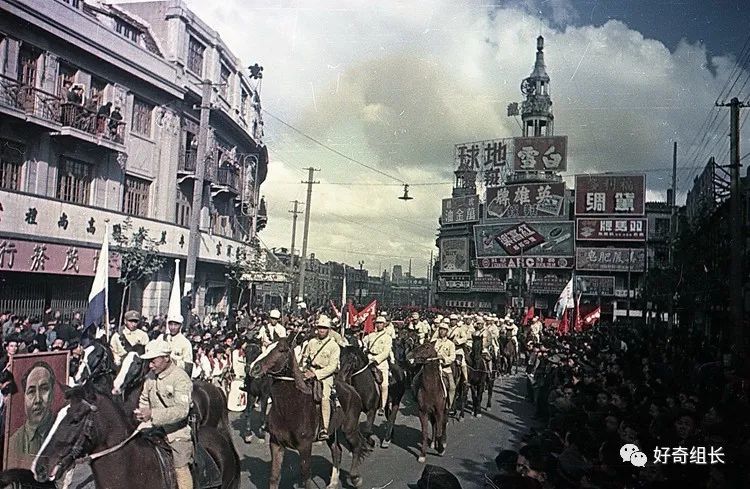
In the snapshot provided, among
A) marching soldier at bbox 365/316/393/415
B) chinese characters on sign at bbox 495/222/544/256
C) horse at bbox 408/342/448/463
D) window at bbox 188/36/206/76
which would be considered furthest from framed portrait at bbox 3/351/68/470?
chinese characters on sign at bbox 495/222/544/256

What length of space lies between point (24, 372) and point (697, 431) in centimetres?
692

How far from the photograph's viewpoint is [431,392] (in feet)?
35.3

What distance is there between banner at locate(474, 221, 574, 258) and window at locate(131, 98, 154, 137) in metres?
35.8

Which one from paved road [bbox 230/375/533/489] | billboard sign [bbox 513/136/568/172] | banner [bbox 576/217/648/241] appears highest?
billboard sign [bbox 513/136/568/172]

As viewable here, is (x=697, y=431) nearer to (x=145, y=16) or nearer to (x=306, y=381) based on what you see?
(x=306, y=381)

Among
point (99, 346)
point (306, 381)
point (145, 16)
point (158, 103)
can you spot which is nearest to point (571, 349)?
point (306, 381)

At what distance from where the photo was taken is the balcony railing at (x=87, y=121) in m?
14.1

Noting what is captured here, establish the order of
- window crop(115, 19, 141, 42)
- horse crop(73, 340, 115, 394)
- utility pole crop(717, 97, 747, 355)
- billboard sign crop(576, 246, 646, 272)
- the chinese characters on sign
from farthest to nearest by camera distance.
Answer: the chinese characters on sign → billboard sign crop(576, 246, 646, 272) → window crop(115, 19, 141, 42) → utility pole crop(717, 97, 747, 355) → horse crop(73, 340, 115, 394)

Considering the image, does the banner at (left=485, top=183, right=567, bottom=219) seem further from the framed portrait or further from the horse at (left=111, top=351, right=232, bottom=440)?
the framed portrait

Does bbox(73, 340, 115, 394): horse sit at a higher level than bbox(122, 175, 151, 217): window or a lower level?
lower

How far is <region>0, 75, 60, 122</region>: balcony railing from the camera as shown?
13.2 metres

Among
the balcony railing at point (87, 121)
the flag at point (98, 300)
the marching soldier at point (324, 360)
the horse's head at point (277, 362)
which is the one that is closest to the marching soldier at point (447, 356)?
the marching soldier at point (324, 360)
